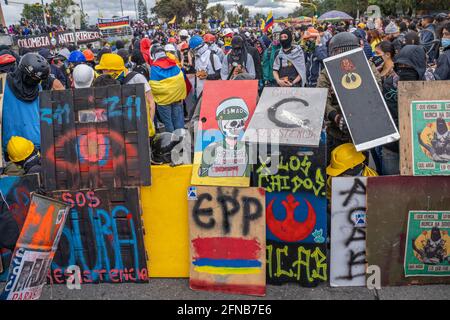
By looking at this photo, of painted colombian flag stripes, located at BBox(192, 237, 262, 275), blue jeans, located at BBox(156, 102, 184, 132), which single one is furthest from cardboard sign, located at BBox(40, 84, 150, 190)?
blue jeans, located at BBox(156, 102, 184, 132)

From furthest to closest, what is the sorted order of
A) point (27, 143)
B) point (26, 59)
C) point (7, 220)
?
point (26, 59) → point (27, 143) → point (7, 220)

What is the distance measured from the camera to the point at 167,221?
150 inches

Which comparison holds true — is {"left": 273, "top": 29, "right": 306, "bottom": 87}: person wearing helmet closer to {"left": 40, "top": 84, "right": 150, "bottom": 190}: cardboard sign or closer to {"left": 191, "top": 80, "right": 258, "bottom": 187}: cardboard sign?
{"left": 191, "top": 80, "right": 258, "bottom": 187}: cardboard sign

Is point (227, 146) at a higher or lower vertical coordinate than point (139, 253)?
higher

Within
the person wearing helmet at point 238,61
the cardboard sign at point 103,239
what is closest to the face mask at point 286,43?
the person wearing helmet at point 238,61

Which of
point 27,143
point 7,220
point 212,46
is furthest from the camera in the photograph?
point 212,46

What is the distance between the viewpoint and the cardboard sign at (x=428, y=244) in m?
3.51

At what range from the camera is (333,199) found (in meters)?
3.56

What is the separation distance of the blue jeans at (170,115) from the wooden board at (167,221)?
359 cm

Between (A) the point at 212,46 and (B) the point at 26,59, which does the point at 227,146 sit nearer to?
(B) the point at 26,59

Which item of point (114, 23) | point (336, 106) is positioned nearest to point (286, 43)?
point (336, 106)

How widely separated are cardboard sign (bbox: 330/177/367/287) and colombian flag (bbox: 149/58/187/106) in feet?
13.5

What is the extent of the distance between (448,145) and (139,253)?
2.65 metres

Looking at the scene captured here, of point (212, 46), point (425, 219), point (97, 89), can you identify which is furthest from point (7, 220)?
point (212, 46)
